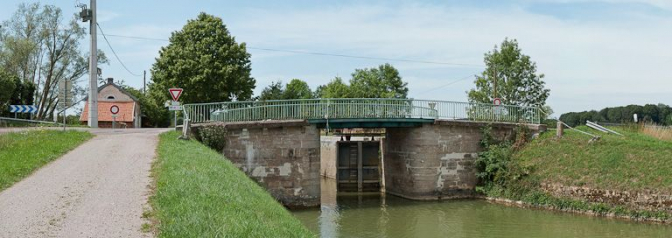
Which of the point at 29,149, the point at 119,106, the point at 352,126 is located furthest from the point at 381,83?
the point at 29,149

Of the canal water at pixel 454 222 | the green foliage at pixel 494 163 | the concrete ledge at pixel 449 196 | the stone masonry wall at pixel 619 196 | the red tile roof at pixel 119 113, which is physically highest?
the red tile roof at pixel 119 113

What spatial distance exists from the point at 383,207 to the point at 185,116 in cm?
896

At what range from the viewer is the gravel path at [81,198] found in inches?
326

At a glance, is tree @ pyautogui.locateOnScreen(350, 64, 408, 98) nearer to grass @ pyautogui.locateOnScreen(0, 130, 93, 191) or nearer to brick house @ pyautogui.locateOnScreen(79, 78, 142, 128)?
brick house @ pyautogui.locateOnScreen(79, 78, 142, 128)

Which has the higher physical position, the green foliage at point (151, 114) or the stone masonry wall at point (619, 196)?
the green foliage at point (151, 114)

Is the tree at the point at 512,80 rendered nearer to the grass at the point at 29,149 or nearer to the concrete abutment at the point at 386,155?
the concrete abutment at the point at 386,155

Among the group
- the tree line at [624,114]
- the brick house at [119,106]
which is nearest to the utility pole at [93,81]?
the brick house at [119,106]

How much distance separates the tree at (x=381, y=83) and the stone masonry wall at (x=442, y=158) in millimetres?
34871

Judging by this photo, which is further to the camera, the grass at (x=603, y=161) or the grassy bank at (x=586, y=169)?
the grass at (x=603, y=161)

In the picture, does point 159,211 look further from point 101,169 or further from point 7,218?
point 101,169

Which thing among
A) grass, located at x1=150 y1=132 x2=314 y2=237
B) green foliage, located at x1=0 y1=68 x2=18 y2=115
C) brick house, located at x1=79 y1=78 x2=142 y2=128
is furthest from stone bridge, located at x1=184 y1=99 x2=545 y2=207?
brick house, located at x1=79 y1=78 x2=142 y2=128

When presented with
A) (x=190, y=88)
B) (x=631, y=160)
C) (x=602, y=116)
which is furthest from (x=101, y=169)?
(x=602, y=116)

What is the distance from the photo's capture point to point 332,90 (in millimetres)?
63656

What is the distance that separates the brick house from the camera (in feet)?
158
